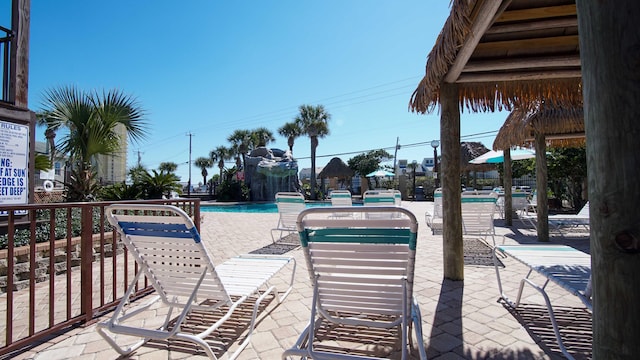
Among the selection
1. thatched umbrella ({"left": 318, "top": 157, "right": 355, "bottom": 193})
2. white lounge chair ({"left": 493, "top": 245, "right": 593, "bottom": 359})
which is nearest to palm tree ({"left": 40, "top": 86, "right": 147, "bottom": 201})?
white lounge chair ({"left": 493, "top": 245, "right": 593, "bottom": 359})

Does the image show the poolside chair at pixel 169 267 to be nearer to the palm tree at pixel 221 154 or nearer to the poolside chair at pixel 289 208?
the poolside chair at pixel 289 208

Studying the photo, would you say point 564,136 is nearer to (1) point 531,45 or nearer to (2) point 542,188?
(2) point 542,188

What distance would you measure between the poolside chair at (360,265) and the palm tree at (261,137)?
30154mm

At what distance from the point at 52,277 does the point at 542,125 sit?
291 inches

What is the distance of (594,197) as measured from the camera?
995mm

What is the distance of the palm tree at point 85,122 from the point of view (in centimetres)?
596

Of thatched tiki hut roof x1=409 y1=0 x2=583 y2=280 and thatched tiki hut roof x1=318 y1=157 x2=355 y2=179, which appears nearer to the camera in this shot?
thatched tiki hut roof x1=409 y1=0 x2=583 y2=280

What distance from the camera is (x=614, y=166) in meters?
0.93

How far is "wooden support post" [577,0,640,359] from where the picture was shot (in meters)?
0.90

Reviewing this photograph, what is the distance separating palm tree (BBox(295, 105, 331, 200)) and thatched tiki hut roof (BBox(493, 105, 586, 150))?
16487 millimetres

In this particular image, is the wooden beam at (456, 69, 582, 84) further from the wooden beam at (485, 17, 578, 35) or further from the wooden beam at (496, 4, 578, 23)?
the wooden beam at (496, 4, 578, 23)

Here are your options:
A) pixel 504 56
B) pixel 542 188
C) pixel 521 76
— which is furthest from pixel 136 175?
pixel 542 188

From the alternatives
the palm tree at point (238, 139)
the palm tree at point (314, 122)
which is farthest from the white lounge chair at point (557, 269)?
the palm tree at point (238, 139)

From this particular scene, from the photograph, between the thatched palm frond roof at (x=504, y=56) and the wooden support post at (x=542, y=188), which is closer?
the thatched palm frond roof at (x=504, y=56)
